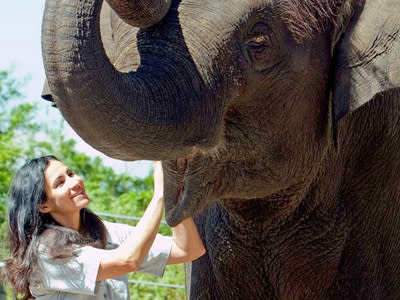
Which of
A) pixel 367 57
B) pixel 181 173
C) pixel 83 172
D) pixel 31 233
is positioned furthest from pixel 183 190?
pixel 83 172

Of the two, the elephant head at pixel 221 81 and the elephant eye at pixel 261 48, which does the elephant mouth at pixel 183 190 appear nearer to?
the elephant head at pixel 221 81

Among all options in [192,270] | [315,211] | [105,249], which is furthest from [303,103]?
[105,249]

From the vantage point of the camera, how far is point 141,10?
297 centimetres

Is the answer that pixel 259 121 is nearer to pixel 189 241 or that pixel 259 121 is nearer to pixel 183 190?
pixel 183 190

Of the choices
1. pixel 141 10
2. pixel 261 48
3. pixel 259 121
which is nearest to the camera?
pixel 141 10

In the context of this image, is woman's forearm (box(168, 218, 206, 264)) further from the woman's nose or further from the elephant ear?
the elephant ear

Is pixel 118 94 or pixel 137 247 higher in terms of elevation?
pixel 118 94

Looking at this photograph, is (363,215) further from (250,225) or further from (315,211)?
(250,225)

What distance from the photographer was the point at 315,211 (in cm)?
408

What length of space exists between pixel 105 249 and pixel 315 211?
3.90 feet

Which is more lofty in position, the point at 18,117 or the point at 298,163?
the point at 298,163

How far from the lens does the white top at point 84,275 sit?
14.8 feet

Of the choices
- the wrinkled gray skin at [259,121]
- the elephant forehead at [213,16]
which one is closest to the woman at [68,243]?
the wrinkled gray skin at [259,121]

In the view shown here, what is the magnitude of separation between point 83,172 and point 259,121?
10.9 metres
